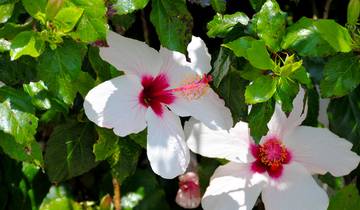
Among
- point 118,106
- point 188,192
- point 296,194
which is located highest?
point 118,106

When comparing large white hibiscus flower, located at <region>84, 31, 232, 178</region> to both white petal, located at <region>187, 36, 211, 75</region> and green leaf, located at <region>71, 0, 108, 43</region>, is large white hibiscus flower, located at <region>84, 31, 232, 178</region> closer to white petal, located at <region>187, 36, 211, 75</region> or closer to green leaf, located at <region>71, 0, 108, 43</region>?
white petal, located at <region>187, 36, 211, 75</region>

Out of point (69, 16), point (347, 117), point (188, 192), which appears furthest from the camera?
point (188, 192)

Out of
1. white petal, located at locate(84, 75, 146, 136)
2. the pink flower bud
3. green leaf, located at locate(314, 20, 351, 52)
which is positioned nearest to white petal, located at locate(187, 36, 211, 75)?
white petal, located at locate(84, 75, 146, 136)

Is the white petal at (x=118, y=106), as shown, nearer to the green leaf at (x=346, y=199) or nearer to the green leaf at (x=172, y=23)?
the green leaf at (x=172, y=23)

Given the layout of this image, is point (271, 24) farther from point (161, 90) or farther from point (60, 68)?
point (60, 68)

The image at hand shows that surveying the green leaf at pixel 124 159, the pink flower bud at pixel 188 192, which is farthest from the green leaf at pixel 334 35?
the pink flower bud at pixel 188 192

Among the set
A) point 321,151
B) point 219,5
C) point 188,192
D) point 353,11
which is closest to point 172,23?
point 219,5

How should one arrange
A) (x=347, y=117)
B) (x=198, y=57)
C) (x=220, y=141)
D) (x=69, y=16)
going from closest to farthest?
(x=69, y=16) → (x=198, y=57) → (x=220, y=141) → (x=347, y=117)

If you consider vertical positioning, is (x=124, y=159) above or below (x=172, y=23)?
below
